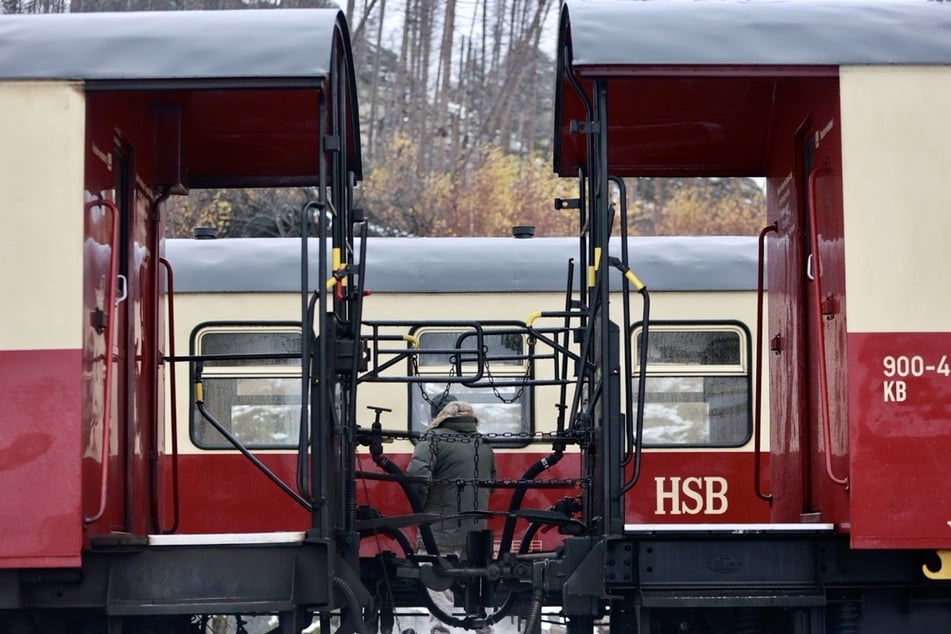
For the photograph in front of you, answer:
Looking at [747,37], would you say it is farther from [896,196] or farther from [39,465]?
[39,465]

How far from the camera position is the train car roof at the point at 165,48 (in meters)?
5.55

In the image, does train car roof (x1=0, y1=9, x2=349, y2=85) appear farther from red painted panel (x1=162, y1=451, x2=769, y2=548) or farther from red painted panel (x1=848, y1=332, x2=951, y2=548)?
red painted panel (x1=162, y1=451, x2=769, y2=548)

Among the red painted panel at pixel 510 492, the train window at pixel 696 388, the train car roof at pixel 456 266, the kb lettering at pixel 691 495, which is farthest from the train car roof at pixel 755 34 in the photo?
the kb lettering at pixel 691 495

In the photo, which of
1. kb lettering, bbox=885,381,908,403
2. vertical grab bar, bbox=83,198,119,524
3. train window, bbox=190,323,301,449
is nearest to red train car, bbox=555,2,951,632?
kb lettering, bbox=885,381,908,403

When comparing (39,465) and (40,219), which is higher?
(40,219)

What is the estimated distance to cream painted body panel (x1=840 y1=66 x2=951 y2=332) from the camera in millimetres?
5535

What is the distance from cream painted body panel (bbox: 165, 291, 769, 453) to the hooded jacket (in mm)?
1118

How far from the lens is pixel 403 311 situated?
9.62 metres

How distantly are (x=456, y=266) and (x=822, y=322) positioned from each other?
4057 millimetres

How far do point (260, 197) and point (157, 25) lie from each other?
58.2 feet

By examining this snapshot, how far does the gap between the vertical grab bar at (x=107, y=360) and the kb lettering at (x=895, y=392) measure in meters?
3.17

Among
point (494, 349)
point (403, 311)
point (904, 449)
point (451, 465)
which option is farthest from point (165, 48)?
point (494, 349)

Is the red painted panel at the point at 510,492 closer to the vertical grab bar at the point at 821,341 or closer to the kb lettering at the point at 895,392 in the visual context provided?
the vertical grab bar at the point at 821,341

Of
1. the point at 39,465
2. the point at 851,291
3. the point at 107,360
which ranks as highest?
the point at 851,291
